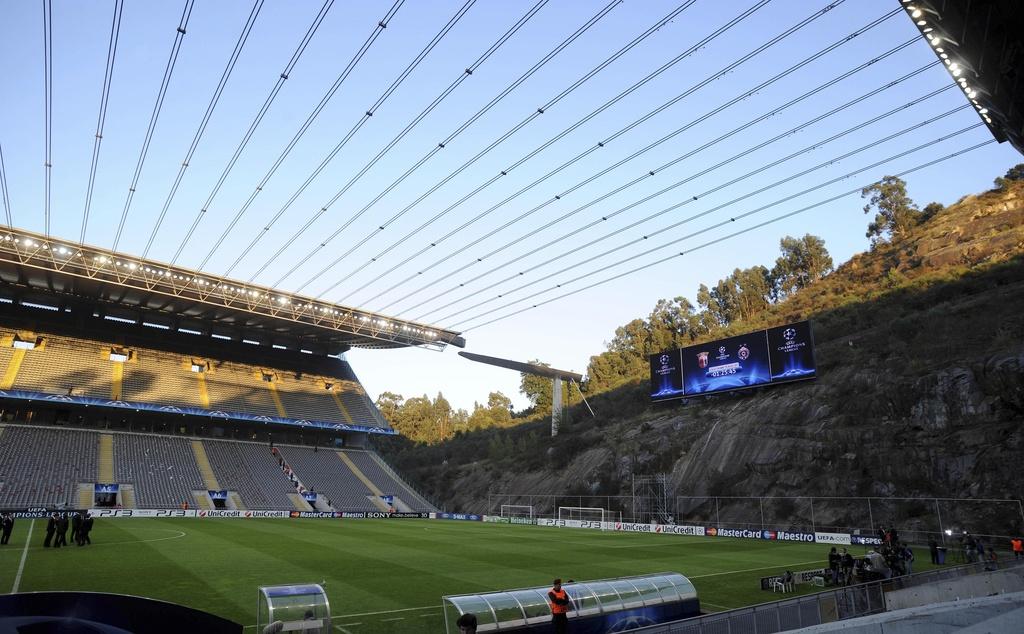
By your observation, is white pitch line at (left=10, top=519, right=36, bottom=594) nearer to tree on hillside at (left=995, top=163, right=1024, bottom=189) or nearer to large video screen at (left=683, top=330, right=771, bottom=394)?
large video screen at (left=683, top=330, right=771, bottom=394)

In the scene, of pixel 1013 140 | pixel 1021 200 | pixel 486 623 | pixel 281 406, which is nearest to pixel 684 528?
pixel 1013 140

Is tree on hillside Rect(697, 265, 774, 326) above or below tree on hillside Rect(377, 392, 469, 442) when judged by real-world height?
above

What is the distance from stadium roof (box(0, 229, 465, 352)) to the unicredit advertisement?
80.6ft

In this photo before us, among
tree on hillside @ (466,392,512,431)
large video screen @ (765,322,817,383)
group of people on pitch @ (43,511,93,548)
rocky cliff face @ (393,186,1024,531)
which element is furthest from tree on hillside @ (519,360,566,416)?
group of people on pitch @ (43,511,93,548)

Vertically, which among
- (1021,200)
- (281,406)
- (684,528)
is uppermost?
(1021,200)

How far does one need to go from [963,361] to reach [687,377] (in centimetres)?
2285

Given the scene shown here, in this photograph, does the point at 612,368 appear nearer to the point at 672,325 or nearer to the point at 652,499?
the point at 672,325

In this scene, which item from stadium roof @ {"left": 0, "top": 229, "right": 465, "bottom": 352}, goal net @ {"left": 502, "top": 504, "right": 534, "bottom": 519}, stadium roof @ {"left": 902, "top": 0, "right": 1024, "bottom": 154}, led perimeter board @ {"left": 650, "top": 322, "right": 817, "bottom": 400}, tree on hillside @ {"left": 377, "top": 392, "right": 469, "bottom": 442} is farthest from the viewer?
tree on hillside @ {"left": 377, "top": 392, "right": 469, "bottom": 442}

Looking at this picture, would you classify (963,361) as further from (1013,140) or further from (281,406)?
(281,406)

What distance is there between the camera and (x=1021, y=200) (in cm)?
7831

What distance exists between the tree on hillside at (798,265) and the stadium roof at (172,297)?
7316cm

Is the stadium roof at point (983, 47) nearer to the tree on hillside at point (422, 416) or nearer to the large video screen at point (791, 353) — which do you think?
the large video screen at point (791, 353)

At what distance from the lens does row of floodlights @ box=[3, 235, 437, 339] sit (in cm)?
5019

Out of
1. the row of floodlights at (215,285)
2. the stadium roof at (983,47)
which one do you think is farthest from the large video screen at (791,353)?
the row of floodlights at (215,285)
